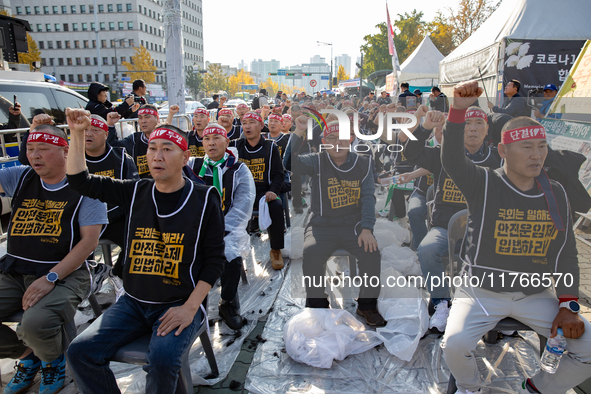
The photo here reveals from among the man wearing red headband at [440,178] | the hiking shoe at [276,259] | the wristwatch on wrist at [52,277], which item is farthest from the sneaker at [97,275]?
the man wearing red headband at [440,178]

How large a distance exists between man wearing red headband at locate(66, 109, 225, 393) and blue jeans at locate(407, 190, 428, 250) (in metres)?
2.12

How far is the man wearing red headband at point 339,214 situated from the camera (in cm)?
312

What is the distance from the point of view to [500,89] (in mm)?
9281

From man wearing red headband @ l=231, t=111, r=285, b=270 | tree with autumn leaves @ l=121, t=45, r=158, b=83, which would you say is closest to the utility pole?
man wearing red headband @ l=231, t=111, r=285, b=270

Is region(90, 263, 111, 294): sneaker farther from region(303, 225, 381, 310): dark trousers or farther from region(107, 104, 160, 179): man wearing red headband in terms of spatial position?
region(107, 104, 160, 179): man wearing red headband

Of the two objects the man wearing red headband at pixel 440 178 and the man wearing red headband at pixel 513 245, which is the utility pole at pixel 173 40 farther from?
the man wearing red headband at pixel 513 245

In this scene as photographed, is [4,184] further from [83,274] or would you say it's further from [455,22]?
[455,22]

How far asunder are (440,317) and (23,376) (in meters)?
3.11

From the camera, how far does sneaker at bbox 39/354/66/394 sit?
2396 mm

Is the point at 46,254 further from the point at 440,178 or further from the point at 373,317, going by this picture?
the point at 440,178

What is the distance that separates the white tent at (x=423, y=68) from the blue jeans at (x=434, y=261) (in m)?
17.1

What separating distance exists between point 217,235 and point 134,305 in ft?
2.17

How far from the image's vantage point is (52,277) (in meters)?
2.40

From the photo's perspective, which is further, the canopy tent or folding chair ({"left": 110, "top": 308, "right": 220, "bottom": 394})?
the canopy tent
